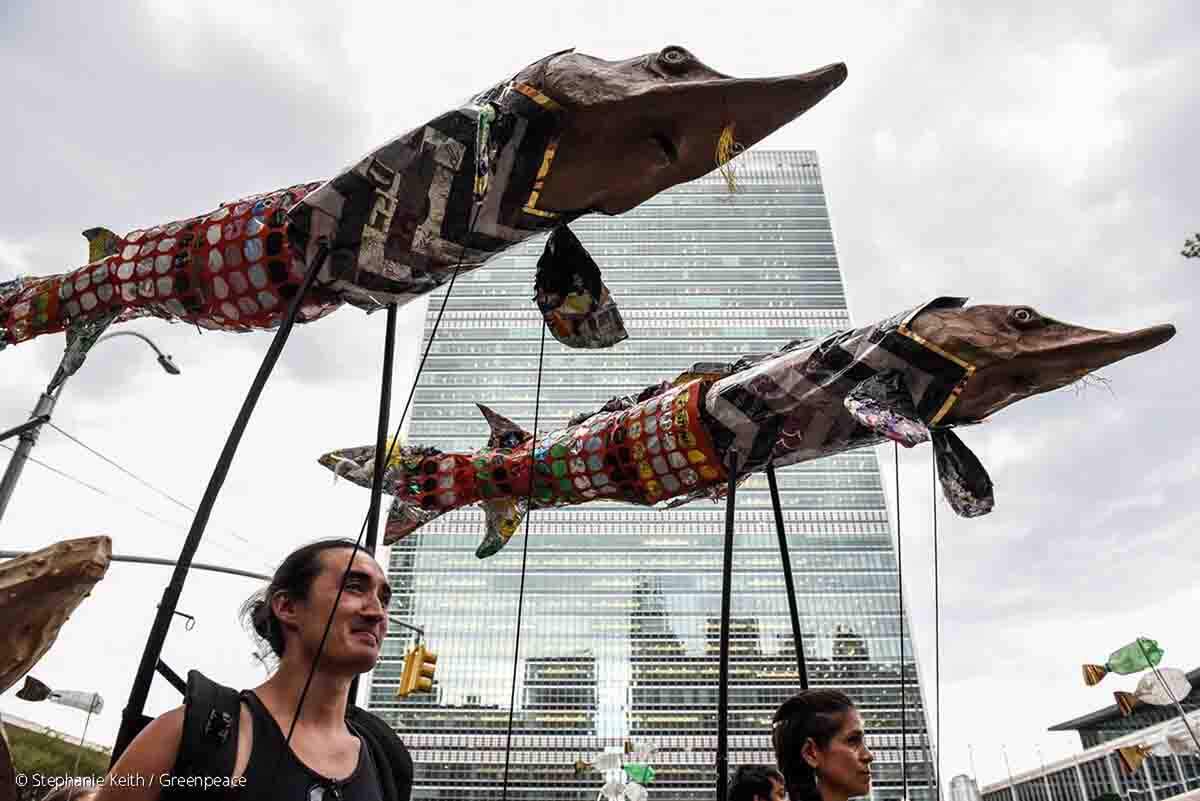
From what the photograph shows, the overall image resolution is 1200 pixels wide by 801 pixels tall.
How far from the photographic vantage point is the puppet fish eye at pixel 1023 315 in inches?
134

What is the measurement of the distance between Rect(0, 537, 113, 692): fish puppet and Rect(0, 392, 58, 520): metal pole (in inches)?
201

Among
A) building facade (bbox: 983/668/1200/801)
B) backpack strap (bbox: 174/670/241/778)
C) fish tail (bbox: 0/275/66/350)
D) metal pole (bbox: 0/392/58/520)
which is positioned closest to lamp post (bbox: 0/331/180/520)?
metal pole (bbox: 0/392/58/520)

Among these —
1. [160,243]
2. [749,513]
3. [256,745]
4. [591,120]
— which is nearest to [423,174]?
[591,120]

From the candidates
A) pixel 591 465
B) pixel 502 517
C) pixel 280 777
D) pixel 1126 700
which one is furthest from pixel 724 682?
pixel 1126 700

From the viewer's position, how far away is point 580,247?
316 centimetres

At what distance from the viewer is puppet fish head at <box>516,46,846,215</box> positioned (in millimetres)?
2697

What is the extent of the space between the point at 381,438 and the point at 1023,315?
2897 mm

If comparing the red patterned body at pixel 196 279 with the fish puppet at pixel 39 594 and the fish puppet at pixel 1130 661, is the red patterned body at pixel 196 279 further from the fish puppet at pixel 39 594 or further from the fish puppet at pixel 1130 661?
the fish puppet at pixel 1130 661

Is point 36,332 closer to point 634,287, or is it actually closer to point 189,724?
point 189,724

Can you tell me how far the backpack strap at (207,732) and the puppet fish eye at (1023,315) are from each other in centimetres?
344

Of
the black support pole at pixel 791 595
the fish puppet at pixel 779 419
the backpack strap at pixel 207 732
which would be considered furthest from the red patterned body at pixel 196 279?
the black support pole at pixel 791 595

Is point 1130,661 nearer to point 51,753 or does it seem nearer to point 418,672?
point 418,672

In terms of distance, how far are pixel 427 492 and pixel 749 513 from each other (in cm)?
5717

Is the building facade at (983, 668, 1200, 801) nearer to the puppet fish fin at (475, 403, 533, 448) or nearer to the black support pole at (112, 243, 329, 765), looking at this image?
the puppet fish fin at (475, 403, 533, 448)
